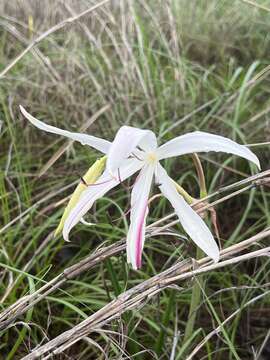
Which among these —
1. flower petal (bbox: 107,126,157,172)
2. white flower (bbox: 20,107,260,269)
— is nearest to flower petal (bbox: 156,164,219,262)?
white flower (bbox: 20,107,260,269)

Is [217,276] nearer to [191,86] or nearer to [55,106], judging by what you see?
[191,86]

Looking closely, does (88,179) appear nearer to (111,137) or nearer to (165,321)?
(165,321)

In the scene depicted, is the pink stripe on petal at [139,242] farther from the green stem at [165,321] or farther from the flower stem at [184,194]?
the green stem at [165,321]

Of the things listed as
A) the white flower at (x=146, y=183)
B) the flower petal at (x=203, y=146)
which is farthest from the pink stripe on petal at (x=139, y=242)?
the flower petal at (x=203, y=146)

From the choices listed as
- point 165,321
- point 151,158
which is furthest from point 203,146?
point 165,321

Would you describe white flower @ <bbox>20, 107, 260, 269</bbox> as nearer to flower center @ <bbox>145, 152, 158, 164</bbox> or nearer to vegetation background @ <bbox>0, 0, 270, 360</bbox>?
flower center @ <bbox>145, 152, 158, 164</bbox>

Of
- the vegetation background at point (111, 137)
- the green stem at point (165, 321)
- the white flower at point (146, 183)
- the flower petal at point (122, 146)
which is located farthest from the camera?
the vegetation background at point (111, 137)

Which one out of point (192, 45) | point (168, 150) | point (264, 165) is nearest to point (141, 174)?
point (168, 150)
